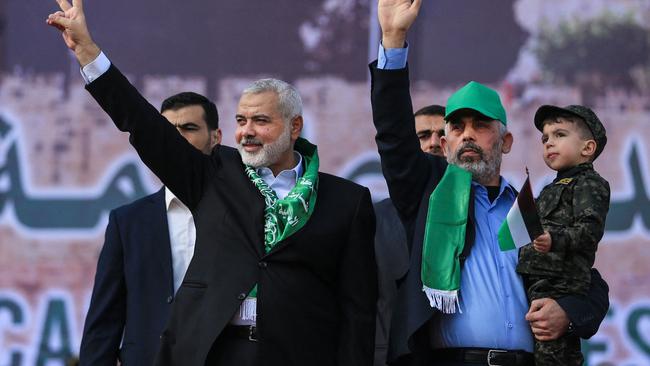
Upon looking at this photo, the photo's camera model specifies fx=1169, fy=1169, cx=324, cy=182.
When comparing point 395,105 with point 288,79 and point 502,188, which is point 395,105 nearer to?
point 502,188

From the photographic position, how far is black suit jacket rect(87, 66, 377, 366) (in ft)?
11.3

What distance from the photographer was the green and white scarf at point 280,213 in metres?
3.51

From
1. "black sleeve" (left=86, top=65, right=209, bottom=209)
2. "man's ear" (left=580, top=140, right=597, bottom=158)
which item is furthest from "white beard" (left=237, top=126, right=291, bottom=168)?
"man's ear" (left=580, top=140, right=597, bottom=158)

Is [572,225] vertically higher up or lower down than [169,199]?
lower down

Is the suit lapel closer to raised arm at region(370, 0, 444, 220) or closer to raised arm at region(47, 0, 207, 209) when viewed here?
raised arm at region(47, 0, 207, 209)

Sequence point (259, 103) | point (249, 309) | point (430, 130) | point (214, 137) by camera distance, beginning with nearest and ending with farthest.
Answer: point (249, 309) < point (259, 103) < point (214, 137) < point (430, 130)

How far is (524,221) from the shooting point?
3393 millimetres

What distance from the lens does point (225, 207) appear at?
3.61 meters

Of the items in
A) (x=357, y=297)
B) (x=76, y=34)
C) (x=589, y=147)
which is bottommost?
(x=357, y=297)

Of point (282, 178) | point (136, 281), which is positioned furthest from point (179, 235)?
point (282, 178)

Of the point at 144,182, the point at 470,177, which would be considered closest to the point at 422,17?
the point at 144,182

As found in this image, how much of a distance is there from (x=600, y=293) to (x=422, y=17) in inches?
118

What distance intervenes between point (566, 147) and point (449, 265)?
58cm

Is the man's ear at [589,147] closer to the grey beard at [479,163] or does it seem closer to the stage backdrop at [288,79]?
the grey beard at [479,163]
